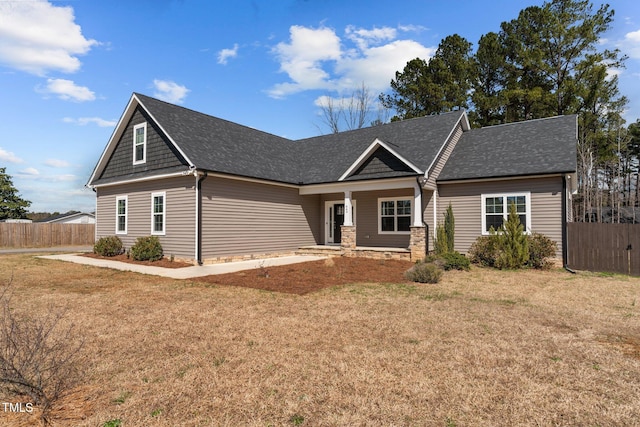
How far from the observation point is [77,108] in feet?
49.0

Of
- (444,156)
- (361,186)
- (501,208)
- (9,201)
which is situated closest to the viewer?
(501,208)

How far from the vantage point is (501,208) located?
46.5 ft

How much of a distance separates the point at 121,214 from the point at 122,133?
3.77 meters

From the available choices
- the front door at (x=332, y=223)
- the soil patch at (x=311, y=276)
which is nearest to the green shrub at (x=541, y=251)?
the soil patch at (x=311, y=276)

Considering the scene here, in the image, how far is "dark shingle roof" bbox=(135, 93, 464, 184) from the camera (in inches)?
571

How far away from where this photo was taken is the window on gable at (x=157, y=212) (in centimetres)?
1468

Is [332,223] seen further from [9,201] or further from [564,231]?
[9,201]

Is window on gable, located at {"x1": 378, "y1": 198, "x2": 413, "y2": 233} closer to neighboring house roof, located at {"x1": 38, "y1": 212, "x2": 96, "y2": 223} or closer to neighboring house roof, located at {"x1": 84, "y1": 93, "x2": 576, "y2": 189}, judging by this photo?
neighboring house roof, located at {"x1": 84, "y1": 93, "x2": 576, "y2": 189}

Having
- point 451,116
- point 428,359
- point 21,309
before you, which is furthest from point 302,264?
point 451,116

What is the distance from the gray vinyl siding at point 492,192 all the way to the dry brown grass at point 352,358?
5.25m

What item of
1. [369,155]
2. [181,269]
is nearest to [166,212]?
[181,269]

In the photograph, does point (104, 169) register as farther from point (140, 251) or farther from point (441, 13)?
point (441, 13)

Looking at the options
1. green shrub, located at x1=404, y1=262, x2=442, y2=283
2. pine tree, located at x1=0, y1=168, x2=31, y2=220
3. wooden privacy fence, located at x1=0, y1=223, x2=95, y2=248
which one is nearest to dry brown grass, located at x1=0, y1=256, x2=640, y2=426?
green shrub, located at x1=404, y1=262, x2=442, y2=283

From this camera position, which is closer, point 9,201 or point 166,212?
point 166,212
